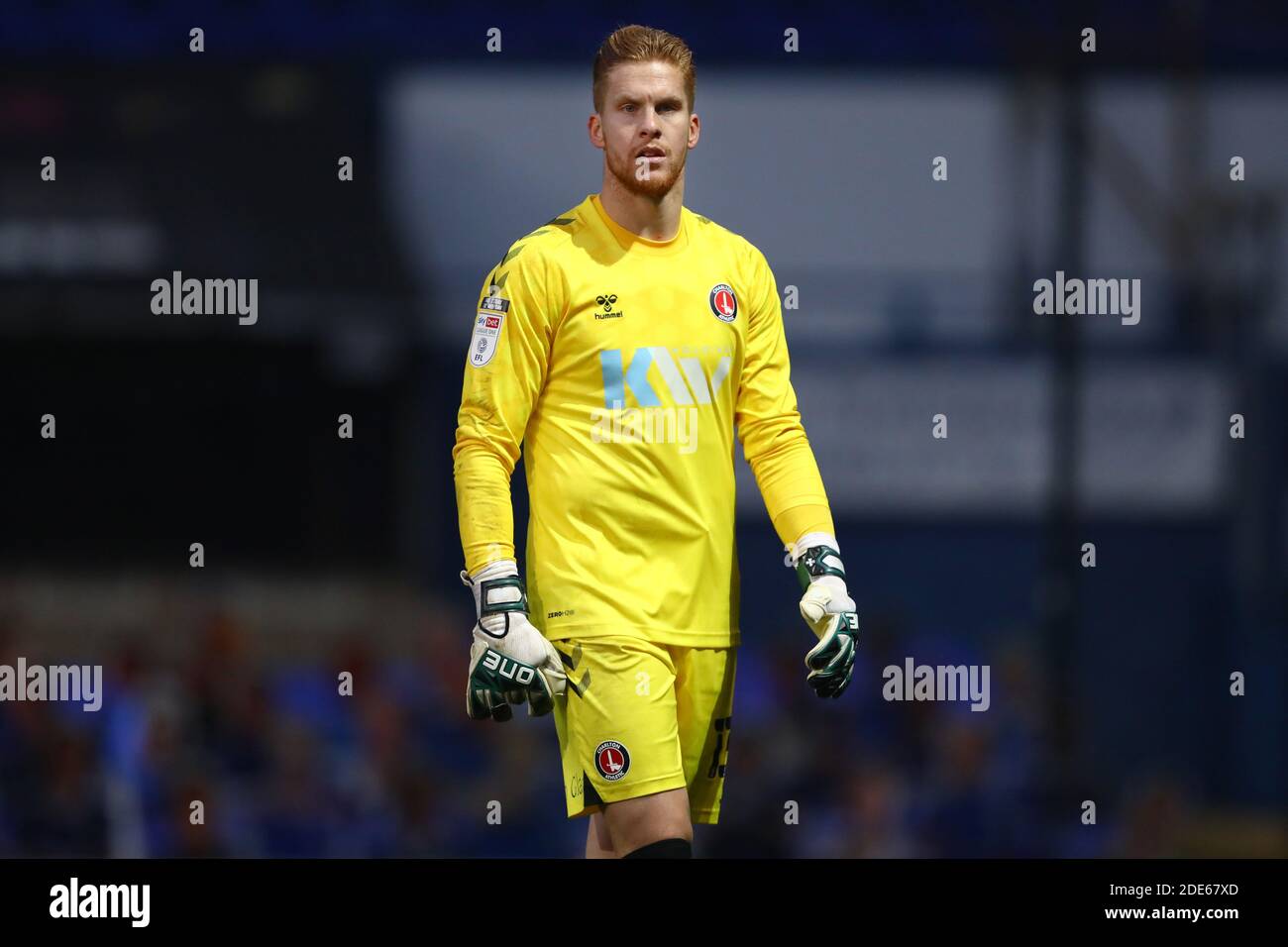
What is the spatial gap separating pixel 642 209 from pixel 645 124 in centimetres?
23

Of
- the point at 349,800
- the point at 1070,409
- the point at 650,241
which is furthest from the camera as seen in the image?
the point at 1070,409

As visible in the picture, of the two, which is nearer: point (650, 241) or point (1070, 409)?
point (650, 241)

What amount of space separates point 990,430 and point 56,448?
5277 mm

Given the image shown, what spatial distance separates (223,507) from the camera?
10031mm

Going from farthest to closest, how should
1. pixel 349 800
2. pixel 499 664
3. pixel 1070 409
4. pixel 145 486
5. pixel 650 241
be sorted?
1. pixel 145 486
2. pixel 1070 409
3. pixel 349 800
4. pixel 650 241
5. pixel 499 664

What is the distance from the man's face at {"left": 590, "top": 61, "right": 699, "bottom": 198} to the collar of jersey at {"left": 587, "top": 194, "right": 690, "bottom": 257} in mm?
119

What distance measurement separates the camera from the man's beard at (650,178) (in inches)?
178

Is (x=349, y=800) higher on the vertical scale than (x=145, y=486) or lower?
lower

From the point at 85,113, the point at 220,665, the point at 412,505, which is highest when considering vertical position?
the point at 85,113

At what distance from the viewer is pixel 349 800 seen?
8570 mm

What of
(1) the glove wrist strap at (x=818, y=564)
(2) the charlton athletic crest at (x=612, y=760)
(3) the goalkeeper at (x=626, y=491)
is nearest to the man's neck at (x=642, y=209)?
(3) the goalkeeper at (x=626, y=491)

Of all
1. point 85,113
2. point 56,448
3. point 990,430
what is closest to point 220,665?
point 56,448

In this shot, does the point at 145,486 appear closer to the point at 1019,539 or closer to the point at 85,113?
the point at 85,113

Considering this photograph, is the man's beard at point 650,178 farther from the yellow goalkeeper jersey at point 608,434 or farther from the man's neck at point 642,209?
the yellow goalkeeper jersey at point 608,434
